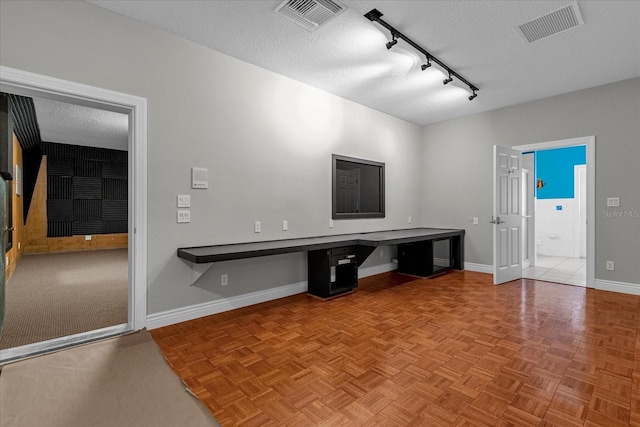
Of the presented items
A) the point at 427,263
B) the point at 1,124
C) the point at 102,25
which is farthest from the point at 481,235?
the point at 1,124

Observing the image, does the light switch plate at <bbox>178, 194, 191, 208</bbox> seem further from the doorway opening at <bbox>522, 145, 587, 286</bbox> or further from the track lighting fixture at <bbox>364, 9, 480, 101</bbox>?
the doorway opening at <bbox>522, 145, 587, 286</bbox>

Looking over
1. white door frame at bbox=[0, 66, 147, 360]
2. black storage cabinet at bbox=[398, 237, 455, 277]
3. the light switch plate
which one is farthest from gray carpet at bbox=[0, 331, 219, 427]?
black storage cabinet at bbox=[398, 237, 455, 277]

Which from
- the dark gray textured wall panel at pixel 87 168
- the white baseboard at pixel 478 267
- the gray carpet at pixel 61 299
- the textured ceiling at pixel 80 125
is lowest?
the gray carpet at pixel 61 299

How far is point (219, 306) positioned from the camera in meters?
3.27

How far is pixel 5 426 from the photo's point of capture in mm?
1538

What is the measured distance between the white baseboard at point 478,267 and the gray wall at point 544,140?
0.23 feet

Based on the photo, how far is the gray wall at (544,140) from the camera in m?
3.97

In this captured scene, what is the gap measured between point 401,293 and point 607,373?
2.13m

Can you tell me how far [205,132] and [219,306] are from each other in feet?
6.00

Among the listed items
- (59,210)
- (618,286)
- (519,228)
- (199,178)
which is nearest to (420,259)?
(519,228)

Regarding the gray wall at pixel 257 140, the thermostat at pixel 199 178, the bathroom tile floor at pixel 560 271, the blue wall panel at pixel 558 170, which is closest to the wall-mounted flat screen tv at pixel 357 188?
the gray wall at pixel 257 140

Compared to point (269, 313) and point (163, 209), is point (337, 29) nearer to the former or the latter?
point (163, 209)

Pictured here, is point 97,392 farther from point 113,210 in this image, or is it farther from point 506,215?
point 113,210

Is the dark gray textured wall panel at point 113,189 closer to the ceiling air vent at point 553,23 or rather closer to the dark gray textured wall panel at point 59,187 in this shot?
the dark gray textured wall panel at point 59,187
